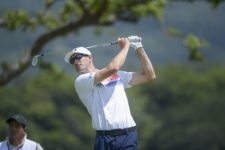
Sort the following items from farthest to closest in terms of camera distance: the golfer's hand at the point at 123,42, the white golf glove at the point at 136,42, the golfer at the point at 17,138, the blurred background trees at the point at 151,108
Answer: the blurred background trees at the point at 151,108
the golfer at the point at 17,138
the white golf glove at the point at 136,42
the golfer's hand at the point at 123,42

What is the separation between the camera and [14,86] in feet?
176

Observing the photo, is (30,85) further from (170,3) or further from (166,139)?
(170,3)

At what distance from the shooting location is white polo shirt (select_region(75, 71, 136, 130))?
363 inches

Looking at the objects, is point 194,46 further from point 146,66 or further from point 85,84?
point 85,84

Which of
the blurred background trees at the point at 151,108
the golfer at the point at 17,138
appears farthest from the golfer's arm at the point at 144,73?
the blurred background trees at the point at 151,108

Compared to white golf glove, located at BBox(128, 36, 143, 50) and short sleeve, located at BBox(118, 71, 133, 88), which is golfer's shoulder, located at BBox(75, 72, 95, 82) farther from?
white golf glove, located at BBox(128, 36, 143, 50)

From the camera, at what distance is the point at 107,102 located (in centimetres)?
924

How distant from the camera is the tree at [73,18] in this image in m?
22.3

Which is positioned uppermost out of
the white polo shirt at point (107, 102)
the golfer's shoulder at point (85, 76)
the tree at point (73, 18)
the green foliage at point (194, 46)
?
the tree at point (73, 18)

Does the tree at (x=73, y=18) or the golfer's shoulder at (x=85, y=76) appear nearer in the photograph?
the golfer's shoulder at (x=85, y=76)

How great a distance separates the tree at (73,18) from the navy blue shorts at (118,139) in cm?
1251

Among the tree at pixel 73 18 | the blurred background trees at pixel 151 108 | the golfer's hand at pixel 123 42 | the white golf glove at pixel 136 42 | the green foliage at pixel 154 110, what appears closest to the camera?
the golfer's hand at pixel 123 42

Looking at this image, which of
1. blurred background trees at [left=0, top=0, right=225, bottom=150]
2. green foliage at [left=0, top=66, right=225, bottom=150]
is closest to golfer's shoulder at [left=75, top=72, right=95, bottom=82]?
blurred background trees at [left=0, top=0, right=225, bottom=150]

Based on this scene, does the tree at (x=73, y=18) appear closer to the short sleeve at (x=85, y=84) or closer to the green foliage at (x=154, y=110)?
the short sleeve at (x=85, y=84)
